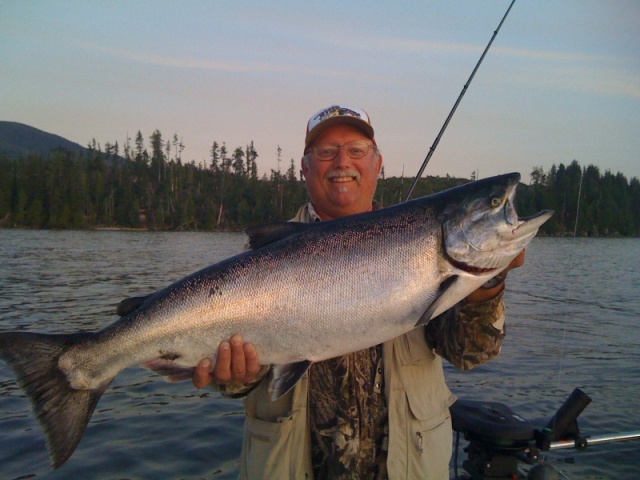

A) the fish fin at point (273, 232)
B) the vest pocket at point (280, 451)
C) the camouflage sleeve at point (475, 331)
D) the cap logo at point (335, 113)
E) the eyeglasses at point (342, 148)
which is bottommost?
the vest pocket at point (280, 451)

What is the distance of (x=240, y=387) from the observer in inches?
135

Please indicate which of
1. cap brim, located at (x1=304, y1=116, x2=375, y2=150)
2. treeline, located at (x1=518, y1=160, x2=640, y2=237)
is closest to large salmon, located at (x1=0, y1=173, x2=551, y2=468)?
cap brim, located at (x1=304, y1=116, x2=375, y2=150)

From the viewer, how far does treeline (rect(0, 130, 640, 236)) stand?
7369 centimetres

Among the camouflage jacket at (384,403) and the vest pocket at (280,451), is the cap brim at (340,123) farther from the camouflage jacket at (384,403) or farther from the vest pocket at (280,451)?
the vest pocket at (280,451)

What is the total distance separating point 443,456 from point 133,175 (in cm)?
10852

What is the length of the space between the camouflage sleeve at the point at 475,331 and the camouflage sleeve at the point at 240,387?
1.18 metres

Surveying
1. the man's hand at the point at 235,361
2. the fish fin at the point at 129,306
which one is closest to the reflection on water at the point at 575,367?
the man's hand at the point at 235,361

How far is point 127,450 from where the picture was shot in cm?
703

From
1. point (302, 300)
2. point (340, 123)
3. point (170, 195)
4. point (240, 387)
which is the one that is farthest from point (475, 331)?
point (170, 195)

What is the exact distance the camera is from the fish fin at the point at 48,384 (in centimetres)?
328

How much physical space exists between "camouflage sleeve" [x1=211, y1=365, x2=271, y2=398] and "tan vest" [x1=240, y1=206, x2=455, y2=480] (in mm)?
84

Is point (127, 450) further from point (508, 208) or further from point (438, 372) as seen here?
point (508, 208)

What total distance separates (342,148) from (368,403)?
186 cm

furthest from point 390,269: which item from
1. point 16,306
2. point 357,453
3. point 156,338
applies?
point 16,306
